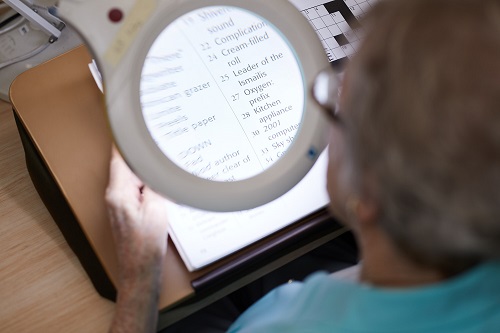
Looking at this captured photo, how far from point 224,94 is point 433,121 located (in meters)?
0.39

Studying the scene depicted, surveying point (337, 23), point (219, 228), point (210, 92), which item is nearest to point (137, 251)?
point (219, 228)

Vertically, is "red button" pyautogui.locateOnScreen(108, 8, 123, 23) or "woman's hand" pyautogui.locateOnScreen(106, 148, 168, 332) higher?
"red button" pyautogui.locateOnScreen(108, 8, 123, 23)

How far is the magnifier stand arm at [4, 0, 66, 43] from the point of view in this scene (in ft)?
3.01

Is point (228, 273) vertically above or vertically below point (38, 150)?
A: below

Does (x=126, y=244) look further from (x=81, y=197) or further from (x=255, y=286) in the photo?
(x=255, y=286)

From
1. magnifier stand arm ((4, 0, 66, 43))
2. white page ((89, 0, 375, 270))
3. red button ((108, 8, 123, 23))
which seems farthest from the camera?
magnifier stand arm ((4, 0, 66, 43))

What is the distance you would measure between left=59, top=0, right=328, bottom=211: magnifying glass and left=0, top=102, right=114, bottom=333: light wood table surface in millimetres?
268

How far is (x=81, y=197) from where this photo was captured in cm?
82

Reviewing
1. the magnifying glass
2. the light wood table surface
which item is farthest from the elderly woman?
the light wood table surface

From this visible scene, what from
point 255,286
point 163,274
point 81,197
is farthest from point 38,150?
point 255,286

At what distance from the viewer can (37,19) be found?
0.95m

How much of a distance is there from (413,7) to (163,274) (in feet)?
1.55

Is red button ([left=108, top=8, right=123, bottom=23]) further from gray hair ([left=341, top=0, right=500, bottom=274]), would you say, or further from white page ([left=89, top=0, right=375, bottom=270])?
gray hair ([left=341, top=0, right=500, bottom=274])

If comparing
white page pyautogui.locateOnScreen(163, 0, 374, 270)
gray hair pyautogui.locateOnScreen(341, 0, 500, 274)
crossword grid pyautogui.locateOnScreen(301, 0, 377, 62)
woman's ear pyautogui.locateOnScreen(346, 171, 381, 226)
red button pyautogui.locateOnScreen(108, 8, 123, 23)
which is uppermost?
red button pyautogui.locateOnScreen(108, 8, 123, 23)
